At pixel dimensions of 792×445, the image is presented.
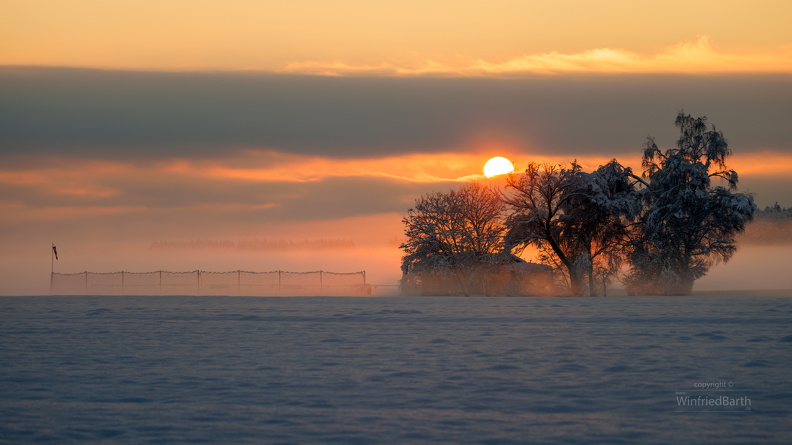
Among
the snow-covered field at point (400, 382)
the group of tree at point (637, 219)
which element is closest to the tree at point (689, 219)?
the group of tree at point (637, 219)

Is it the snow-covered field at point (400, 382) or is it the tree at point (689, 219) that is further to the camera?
the tree at point (689, 219)

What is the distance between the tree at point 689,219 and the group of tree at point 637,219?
0.26ft

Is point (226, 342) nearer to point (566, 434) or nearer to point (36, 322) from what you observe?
point (36, 322)

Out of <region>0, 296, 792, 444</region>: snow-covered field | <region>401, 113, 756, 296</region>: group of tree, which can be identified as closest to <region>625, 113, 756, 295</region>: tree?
<region>401, 113, 756, 296</region>: group of tree

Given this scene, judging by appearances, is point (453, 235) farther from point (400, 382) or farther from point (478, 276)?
point (400, 382)

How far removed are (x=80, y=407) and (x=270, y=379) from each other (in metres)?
4.28

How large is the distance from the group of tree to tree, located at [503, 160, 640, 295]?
0.08 metres

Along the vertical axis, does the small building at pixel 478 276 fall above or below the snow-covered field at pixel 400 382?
above

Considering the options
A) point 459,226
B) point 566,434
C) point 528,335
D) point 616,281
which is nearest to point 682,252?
point 616,281

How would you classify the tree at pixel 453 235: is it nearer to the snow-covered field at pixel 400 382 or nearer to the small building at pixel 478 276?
the small building at pixel 478 276

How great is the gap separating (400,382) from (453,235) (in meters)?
59.8

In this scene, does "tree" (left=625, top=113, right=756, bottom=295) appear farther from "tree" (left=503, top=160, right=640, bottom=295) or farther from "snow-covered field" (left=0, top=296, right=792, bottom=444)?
"snow-covered field" (left=0, top=296, right=792, bottom=444)

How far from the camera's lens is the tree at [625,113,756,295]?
6775cm

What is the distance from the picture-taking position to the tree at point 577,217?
69.2m
